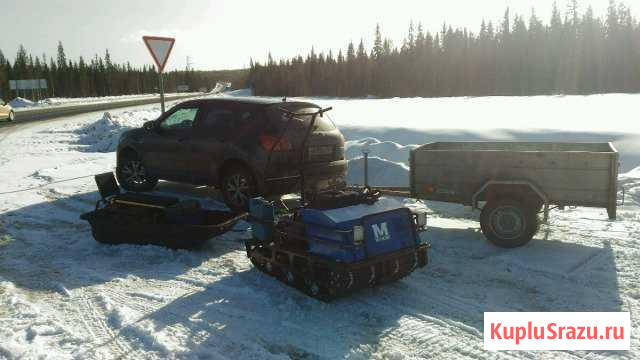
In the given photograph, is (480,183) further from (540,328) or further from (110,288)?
(110,288)

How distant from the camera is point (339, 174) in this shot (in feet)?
28.5

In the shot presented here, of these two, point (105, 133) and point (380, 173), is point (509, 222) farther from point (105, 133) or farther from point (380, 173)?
point (105, 133)

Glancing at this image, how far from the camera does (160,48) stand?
10781 millimetres

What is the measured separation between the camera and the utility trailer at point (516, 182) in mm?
6258

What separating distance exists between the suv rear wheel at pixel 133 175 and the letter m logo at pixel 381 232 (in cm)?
657

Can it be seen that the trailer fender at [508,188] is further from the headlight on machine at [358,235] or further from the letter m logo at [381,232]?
the headlight on machine at [358,235]

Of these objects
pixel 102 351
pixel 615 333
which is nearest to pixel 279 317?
pixel 102 351

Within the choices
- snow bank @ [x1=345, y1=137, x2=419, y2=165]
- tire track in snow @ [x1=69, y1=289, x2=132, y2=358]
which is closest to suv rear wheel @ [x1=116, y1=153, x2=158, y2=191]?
snow bank @ [x1=345, y1=137, x2=419, y2=165]

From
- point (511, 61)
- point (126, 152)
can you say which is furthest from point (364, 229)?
point (511, 61)

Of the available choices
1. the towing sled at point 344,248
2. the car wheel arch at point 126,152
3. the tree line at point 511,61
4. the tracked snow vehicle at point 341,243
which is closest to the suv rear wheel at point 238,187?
the tracked snow vehicle at point 341,243

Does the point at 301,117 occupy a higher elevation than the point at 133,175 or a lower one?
higher

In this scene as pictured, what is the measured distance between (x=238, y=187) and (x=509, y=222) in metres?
4.30

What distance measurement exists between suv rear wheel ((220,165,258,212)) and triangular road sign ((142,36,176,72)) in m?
3.65

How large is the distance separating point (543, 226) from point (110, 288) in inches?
240
